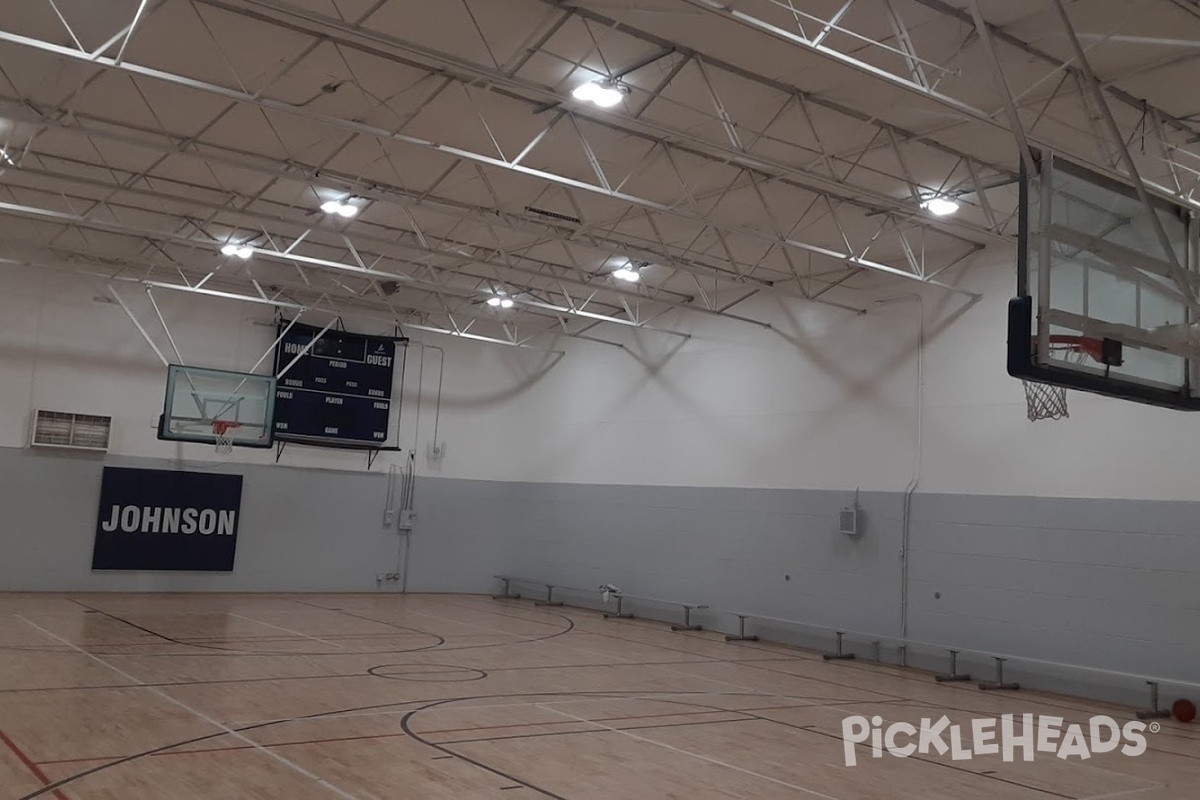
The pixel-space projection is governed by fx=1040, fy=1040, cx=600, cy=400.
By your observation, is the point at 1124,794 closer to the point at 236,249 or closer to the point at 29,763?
the point at 29,763

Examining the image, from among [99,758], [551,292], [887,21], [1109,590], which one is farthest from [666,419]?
[99,758]

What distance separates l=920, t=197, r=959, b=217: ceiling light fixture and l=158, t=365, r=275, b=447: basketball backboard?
11.1m

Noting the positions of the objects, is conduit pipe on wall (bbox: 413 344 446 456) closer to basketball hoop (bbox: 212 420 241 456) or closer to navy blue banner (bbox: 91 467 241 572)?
navy blue banner (bbox: 91 467 241 572)

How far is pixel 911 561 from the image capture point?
45.0ft

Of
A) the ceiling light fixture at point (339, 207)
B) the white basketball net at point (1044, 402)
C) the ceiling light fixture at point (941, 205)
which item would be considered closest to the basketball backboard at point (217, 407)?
the ceiling light fixture at point (339, 207)

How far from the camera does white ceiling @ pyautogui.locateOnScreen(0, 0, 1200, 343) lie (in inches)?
335

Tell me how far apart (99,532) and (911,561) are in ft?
41.6

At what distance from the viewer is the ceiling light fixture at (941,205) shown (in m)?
11.5

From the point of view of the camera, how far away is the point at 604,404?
19.5m

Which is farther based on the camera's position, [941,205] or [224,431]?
[224,431]

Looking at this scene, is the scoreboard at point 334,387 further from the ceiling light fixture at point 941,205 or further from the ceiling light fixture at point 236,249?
the ceiling light fixture at point 941,205

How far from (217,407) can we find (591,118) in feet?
31.2

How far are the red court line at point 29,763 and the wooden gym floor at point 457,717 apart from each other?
0.09 ft

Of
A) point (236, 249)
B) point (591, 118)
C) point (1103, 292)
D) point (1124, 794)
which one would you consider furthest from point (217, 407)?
point (1124, 794)
